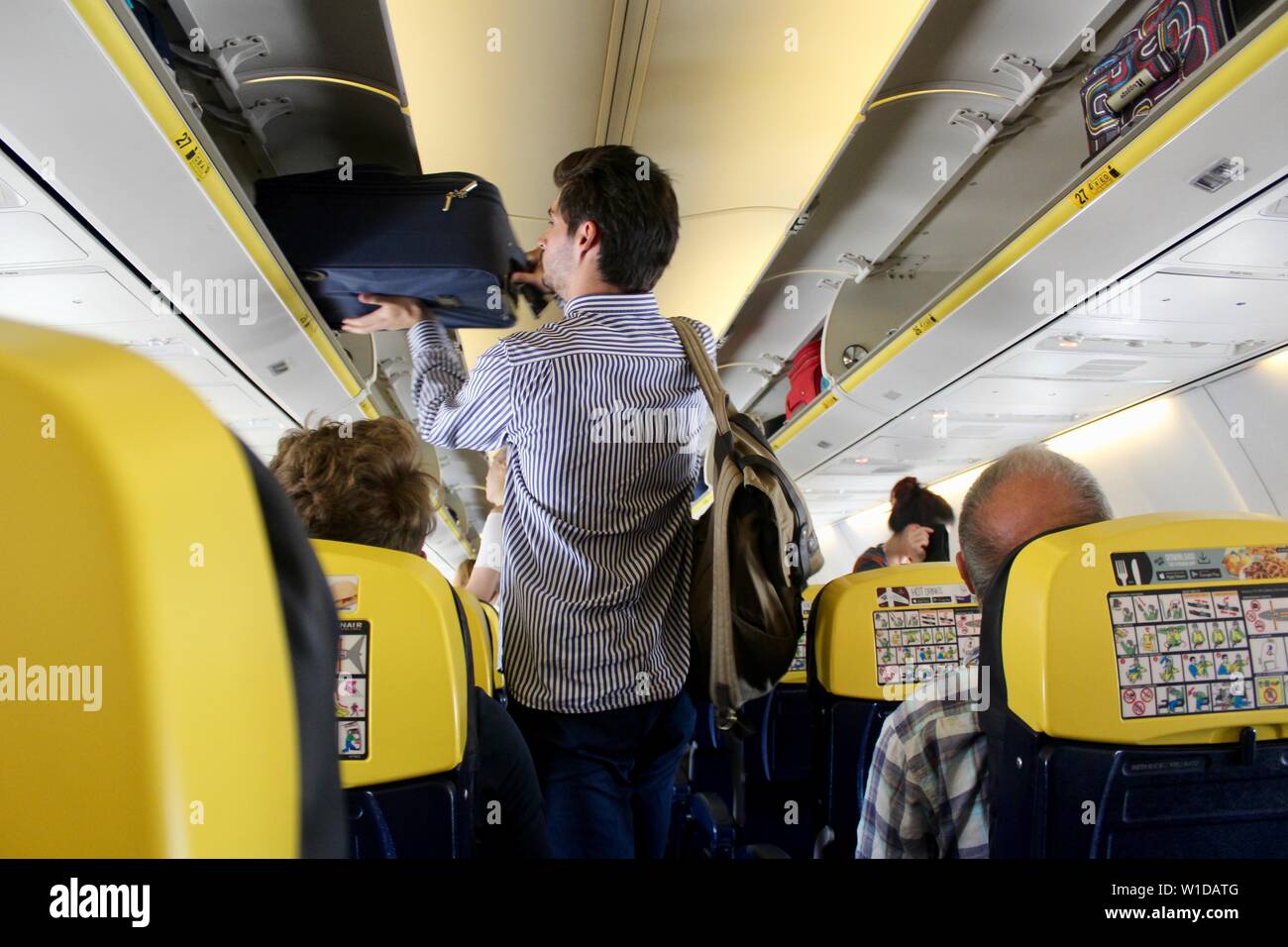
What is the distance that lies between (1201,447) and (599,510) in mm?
5605

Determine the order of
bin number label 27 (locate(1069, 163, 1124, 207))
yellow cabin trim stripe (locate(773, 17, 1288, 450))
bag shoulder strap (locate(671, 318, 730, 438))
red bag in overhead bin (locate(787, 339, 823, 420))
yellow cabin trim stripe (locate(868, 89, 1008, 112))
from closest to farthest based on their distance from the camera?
1. bag shoulder strap (locate(671, 318, 730, 438))
2. yellow cabin trim stripe (locate(773, 17, 1288, 450))
3. bin number label 27 (locate(1069, 163, 1124, 207))
4. yellow cabin trim stripe (locate(868, 89, 1008, 112))
5. red bag in overhead bin (locate(787, 339, 823, 420))

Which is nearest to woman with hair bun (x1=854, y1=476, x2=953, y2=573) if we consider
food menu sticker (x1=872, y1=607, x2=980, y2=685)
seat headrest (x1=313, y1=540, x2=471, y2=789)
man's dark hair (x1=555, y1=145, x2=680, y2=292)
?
food menu sticker (x1=872, y1=607, x2=980, y2=685)

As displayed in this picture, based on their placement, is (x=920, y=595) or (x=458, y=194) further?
(x=458, y=194)

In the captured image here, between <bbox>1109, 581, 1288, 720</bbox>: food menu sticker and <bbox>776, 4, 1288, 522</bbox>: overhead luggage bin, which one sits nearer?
<bbox>1109, 581, 1288, 720</bbox>: food menu sticker

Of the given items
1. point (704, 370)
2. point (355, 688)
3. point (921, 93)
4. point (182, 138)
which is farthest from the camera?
point (921, 93)

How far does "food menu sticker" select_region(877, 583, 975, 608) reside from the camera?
2486 millimetres

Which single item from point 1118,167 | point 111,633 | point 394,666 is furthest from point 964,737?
point 1118,167

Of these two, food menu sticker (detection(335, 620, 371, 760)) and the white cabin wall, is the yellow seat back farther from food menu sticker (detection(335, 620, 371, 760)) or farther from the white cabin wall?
the white cabin wall

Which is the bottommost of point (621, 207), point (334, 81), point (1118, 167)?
point (621, 207)

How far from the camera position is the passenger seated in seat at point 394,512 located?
62.8 inches

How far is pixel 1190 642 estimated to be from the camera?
1240 mm

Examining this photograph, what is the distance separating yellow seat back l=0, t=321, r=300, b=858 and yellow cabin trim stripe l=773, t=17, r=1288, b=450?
2.72 metres

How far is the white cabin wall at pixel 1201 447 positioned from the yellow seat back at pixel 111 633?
585cm

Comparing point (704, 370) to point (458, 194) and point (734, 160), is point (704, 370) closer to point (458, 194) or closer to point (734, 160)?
point (458, 194)
